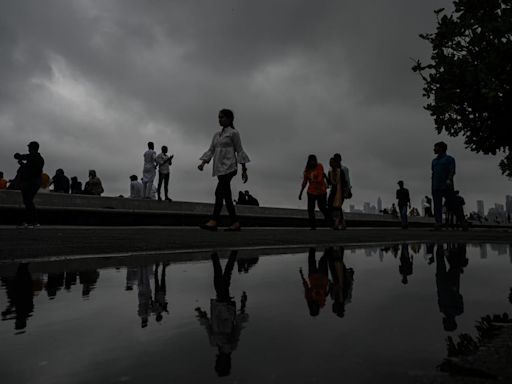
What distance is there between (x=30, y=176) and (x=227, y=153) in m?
4.40

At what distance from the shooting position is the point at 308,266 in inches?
115

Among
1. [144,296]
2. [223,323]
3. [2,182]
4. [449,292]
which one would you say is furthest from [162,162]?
[223,323]

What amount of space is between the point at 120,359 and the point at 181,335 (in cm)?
22

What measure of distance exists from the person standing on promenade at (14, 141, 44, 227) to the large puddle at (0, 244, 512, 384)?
22.3 ft

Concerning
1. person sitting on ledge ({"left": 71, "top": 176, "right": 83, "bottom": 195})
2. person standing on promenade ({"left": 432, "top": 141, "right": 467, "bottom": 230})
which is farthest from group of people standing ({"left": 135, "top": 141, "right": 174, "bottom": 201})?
person standing on promenade ({"left": 432, "top": 141, "right": 467, "bottom": 230})

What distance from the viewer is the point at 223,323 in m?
1.36

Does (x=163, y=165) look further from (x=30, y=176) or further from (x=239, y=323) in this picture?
(x=239, y=323)

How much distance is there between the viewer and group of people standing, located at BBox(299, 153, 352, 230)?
10.6m

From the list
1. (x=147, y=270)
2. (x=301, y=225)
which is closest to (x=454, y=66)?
(x=147, y=270)

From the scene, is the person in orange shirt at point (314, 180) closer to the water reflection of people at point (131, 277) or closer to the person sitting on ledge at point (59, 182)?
the water reflection of people at point (131, 277)

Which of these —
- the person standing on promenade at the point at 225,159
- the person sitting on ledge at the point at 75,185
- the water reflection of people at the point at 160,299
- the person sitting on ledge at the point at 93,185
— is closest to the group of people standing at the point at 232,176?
the person standing on promenade at the point at 225,159

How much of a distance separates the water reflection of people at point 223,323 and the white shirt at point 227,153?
5.22 meters

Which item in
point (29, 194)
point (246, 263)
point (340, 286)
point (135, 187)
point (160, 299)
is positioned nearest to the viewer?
point (160, 299)

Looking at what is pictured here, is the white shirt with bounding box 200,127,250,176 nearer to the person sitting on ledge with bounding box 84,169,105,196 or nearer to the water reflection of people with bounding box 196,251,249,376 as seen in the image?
the water reflection of people with bounding box 196,251,249,376
